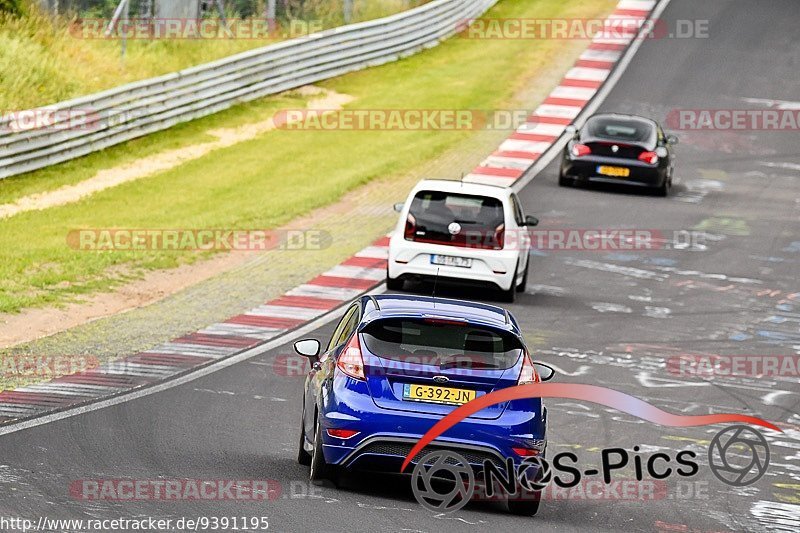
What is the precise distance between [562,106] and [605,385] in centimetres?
2032

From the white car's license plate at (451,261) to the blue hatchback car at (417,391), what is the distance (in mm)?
8807

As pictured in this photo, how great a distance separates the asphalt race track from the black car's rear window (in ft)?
3.85

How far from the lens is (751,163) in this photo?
32.0m

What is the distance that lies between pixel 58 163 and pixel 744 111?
58.5 ft

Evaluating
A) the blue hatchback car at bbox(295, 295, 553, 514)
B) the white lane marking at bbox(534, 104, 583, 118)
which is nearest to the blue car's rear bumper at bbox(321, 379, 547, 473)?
the blue hatchback car at bbox(295, 295, 553, 514)

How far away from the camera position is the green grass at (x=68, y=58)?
28.9m

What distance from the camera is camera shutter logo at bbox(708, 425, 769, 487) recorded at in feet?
38.9

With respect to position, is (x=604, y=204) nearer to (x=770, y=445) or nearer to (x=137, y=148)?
(x=137, y=148)

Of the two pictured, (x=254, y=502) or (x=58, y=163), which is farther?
(x=58, y=163)

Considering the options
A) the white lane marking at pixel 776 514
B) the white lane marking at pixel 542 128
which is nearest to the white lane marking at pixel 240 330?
the white lane marking at pixel 776 514

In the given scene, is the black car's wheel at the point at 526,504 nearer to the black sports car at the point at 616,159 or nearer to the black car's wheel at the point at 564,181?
the black sports car at the point at 616,159

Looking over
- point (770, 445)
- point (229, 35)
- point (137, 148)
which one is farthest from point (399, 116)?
point (770, 445)

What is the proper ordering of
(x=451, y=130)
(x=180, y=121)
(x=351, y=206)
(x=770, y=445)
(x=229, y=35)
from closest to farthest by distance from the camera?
(x=770, y=445)
(x=351, y=206)
(x=180, y=121)
(x=451, y=130)
(x=229, y=35)

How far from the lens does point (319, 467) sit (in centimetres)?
1009
